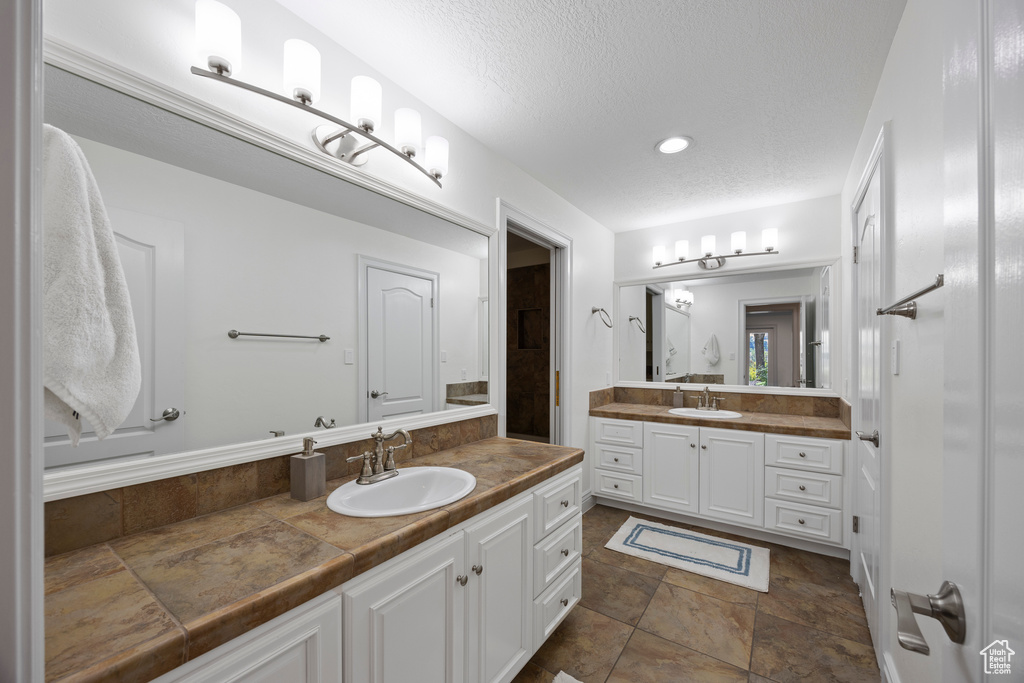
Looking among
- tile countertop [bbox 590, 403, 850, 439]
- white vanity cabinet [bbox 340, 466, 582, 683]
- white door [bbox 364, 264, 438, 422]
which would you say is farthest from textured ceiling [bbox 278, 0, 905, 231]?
white vanity cabinet [bbox 340, 466, 582, 683]

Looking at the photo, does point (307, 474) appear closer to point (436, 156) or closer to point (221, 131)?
Result: point (221, 131)

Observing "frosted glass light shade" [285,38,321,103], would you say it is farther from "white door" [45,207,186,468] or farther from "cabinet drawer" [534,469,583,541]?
"cabinet drawer" [534,469,583,541]

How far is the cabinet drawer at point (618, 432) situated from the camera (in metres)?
3.25

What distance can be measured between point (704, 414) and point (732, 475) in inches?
19.6

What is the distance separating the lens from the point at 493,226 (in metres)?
2.35

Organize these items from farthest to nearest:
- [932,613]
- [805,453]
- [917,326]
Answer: [805,453] < [917,326] < [932,613]

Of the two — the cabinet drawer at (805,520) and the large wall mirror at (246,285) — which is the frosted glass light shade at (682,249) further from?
the large wall mirror at (246,285)

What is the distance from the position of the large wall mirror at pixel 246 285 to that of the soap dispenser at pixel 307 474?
14cm

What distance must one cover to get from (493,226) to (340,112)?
38.1 inches

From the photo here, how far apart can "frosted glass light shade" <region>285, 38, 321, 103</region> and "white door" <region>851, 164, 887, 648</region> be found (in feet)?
6.95

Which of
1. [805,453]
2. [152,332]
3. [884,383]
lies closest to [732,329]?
[805,453]

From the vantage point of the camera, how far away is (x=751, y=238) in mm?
3250

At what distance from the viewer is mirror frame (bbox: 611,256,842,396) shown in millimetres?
2945
